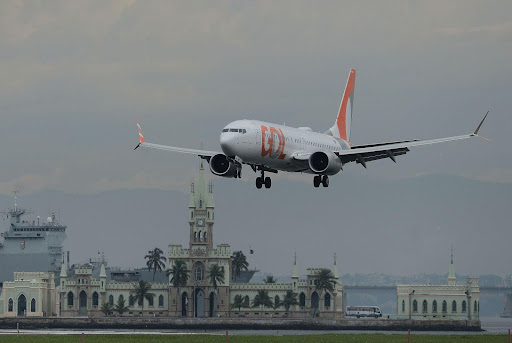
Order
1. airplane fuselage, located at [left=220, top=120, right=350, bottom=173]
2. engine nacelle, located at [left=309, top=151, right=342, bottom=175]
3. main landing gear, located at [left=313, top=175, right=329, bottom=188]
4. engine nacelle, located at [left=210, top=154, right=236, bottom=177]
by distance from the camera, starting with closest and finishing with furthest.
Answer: airplane fuselage, located at [left=220, top=120, right=350, bottom=173]
engine nacelle, located at [left=210, top=154, right=236, bottom=177]
engine nacelle, located at [left=309, top=151, right=342, bottom=175]
main landing gear, located at [left=313, top=175, right=329, bottom=188]

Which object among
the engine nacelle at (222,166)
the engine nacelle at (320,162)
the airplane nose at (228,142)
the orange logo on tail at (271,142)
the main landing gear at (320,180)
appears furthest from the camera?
the main landing gear at (320,180)

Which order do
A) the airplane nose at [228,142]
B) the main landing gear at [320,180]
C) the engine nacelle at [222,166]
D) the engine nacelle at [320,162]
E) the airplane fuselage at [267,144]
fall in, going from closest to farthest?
the airplane nose at [228,142] → the airplane fuselage at [267,144] → the engine nacelle at [222,166] → the engine nacelle at [320,162] → the main landing gear at [320,180]

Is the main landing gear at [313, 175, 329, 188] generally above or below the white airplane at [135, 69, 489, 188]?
below

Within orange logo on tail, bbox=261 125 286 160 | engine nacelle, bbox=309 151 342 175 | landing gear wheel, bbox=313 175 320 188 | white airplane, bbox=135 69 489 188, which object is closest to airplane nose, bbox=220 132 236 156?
white airplane, bbox=135 69 489 188

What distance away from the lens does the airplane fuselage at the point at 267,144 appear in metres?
84.6

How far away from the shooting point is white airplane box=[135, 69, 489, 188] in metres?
85.1

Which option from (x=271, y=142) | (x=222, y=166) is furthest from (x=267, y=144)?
(x=222, y=166)

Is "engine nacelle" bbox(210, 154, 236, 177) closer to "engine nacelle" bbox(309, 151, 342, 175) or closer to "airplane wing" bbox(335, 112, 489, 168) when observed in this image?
"engine nacelle" bbox(309, 151, 342, 175)

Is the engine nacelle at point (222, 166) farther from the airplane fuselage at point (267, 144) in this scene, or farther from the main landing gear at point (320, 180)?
the main landing gear at point (320, 180)

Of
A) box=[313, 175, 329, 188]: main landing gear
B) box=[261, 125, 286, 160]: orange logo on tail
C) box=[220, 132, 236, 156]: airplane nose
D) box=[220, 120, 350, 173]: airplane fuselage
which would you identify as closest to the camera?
box=[220, 132, 236, 156]: airplane nose

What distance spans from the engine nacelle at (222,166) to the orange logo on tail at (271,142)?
107 inches

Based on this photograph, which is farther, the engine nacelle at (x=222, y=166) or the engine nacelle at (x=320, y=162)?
the engine nacelle at (x=320, y=162)

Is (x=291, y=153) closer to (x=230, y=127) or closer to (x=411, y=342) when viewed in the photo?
(x=230, y=127)

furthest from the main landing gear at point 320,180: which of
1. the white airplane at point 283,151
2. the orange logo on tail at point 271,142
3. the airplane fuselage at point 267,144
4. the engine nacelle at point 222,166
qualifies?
the engine nacelle at point 222,166
